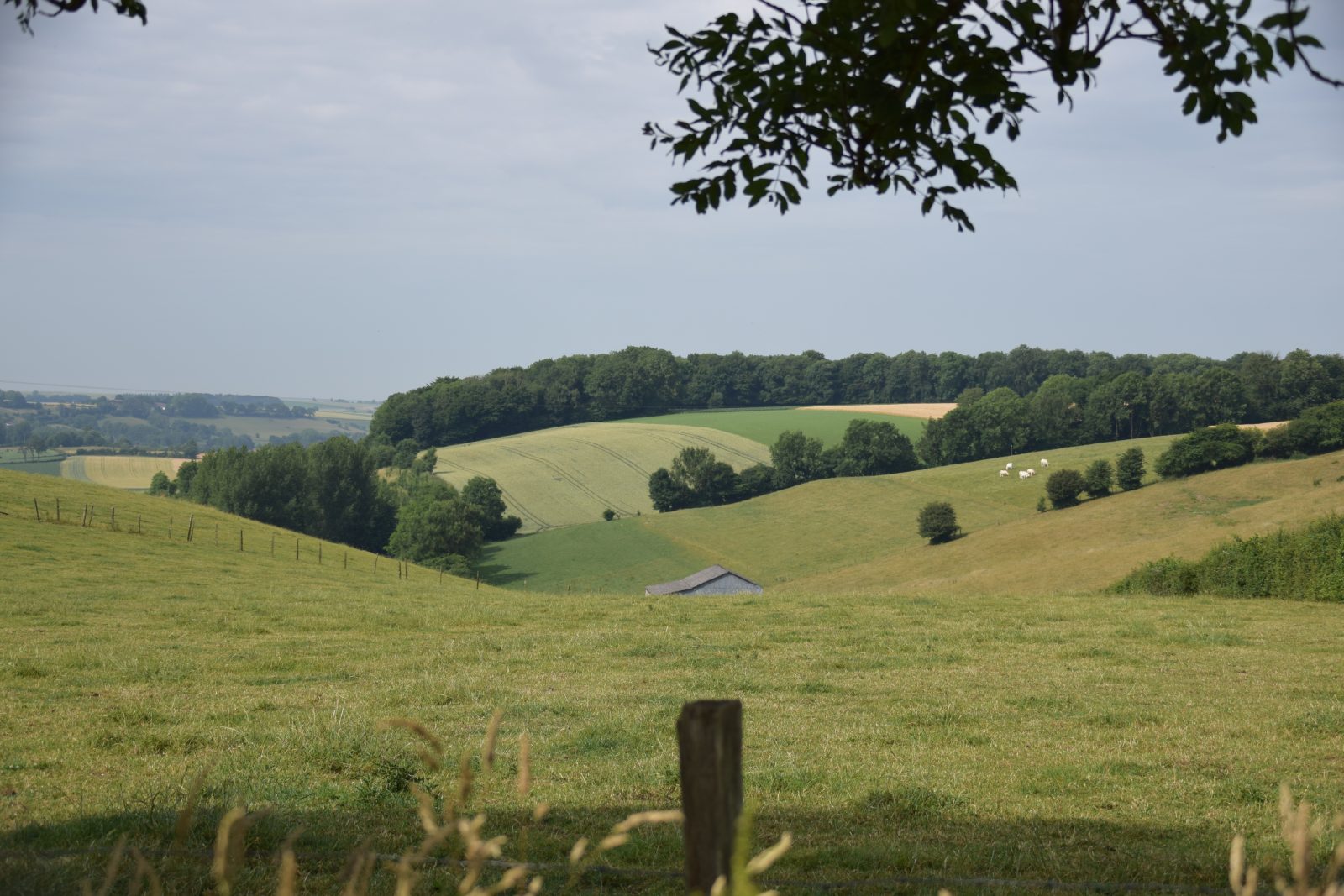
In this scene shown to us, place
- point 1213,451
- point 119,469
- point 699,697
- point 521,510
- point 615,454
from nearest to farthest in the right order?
point 699,697 < point 1213,451 < point 521,510 < point 615,454 < point 119,469

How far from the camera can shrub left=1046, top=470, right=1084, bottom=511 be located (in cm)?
8550

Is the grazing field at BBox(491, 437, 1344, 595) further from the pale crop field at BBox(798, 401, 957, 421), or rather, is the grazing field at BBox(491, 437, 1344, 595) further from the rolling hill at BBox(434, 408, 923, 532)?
the pale crop field at BBox(798, 401, 957, 421)

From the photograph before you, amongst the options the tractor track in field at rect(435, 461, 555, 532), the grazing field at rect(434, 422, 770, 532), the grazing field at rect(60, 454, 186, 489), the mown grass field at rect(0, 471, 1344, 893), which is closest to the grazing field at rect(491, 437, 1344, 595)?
the tractor track in field at rect(435, 461, 555, 532)

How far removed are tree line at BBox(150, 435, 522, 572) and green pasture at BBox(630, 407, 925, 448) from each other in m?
36.1

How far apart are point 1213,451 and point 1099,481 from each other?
8631mm

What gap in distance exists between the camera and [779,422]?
137 meters

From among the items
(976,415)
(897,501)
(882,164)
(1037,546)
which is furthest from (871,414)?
(882,164)

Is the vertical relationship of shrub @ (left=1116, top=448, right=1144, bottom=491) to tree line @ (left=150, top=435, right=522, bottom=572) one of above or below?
above

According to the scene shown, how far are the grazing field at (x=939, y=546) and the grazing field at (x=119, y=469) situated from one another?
49.8 metres

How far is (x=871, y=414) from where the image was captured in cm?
13488

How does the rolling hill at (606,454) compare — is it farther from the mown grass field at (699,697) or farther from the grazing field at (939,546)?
the mown grass field at (699,697)

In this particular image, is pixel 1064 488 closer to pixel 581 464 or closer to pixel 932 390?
pixel 581 464

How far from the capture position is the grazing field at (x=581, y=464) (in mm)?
110812

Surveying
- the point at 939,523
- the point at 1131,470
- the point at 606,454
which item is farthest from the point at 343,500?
the point at 1131,470
